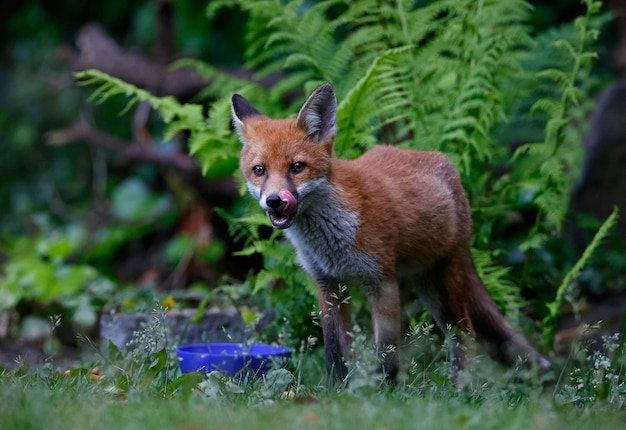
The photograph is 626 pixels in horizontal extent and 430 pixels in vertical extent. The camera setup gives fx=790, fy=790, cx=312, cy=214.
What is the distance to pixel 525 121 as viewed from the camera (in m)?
8.00

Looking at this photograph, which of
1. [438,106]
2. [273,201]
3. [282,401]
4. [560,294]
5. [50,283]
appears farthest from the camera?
[50,283]

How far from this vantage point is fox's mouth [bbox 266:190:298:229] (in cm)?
427

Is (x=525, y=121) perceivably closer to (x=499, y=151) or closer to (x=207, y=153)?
(x=499, y=151)

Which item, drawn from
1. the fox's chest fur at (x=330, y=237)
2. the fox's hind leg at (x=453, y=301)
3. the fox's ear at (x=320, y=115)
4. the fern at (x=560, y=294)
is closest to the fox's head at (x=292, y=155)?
the fox's ear at (x=320, y=115)

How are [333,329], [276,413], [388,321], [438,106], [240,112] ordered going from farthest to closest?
[438,106] → [240,112] → [333,329] → [388,321] → [276,413]

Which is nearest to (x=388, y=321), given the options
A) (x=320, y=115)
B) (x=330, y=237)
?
(x=330, y=237)

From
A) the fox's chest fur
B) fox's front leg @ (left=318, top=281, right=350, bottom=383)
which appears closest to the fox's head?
the fox's chest fur

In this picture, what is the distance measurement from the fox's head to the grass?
95 cm

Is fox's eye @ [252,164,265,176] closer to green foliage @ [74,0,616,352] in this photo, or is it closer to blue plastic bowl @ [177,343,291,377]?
green foliage @ [74,0,616,352]

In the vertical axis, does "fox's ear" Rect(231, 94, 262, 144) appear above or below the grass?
above

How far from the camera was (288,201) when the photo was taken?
169 inches

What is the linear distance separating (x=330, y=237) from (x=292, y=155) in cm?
53

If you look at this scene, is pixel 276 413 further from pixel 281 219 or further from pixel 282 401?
pixel 281 219

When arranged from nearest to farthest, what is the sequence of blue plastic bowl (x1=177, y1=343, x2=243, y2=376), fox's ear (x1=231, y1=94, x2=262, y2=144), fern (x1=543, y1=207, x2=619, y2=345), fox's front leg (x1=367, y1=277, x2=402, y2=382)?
fox's front leg (x1=367, y1=277, x2=402, y2=382) → blue plastic bowl (x1=177, y1=343, x2=243, y2=376) → fox's ear (x1=231, y1=94, x2=262, y2=144) → fern (x1=543, y1=207, x2=619, y2=345)
